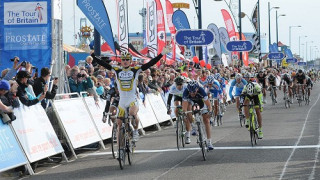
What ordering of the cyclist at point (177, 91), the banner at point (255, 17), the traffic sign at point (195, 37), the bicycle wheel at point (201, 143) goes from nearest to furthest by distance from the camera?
1. the bicycle wheel at point (201, 143)
2. the cyclist at point (177, 91)
3. the traffic sign at point (195, 37)
4. the banner at point (255, 17)

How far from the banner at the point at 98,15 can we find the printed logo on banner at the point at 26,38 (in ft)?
9.50

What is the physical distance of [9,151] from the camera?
10.9 m

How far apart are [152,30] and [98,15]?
12701 millimetres

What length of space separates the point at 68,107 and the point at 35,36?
245cm

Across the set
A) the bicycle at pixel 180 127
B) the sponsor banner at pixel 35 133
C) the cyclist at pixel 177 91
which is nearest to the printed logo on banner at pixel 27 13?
the sponsor banner at pixel 35 133

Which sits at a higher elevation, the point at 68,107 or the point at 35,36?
the point at 35,36

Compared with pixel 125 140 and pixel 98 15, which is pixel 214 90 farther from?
pixel 125 140

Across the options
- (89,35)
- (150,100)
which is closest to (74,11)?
(89,35)

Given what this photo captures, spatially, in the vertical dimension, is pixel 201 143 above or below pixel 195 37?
below

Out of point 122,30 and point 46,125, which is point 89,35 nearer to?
point 122,30

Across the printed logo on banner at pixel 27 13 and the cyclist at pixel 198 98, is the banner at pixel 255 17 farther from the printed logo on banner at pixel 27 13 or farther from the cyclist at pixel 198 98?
the cyclist at pixel 198 98

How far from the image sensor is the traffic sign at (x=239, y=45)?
140 feet

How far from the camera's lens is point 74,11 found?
2141 inches

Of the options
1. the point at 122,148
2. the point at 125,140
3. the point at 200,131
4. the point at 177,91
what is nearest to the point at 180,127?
the point at 177,91
